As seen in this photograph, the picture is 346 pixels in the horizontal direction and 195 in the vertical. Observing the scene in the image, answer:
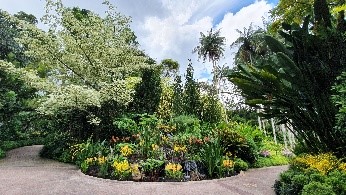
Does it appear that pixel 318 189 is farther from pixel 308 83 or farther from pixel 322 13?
pixel 322 13

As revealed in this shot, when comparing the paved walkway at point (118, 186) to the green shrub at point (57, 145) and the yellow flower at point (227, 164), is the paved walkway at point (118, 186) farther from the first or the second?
the green shrub at point (57, 145)

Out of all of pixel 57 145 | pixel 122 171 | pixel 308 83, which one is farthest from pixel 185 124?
pixel 308 83

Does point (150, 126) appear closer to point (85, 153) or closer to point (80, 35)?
point (85, 153)

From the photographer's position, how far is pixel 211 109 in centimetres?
1496

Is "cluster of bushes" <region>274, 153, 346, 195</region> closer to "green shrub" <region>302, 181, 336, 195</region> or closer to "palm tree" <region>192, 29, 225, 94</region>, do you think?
"green shrub" <region>302, 181, 336, 195</region>

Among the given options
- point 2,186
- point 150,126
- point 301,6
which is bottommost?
point 2,186

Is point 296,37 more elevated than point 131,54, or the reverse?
point 131,54

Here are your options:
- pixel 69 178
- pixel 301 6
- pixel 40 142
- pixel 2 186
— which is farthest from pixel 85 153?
pixel 40 142

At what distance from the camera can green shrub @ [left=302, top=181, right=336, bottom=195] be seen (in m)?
4.84

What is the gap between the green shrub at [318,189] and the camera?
484 centimetres

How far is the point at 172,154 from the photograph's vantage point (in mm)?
9078

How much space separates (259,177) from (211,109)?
22.4 feet

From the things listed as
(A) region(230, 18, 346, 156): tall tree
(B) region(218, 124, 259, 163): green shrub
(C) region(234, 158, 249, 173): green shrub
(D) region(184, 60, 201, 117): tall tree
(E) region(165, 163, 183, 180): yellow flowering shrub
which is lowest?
(E) region(165, 163, 183, 180): yellow flowering shrub

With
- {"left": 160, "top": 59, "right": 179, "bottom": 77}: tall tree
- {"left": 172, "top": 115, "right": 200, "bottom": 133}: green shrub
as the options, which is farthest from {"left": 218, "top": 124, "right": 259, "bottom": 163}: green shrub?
{"left": 160, "top": 59, "right": 179, "bottom": 77}: tall tree
